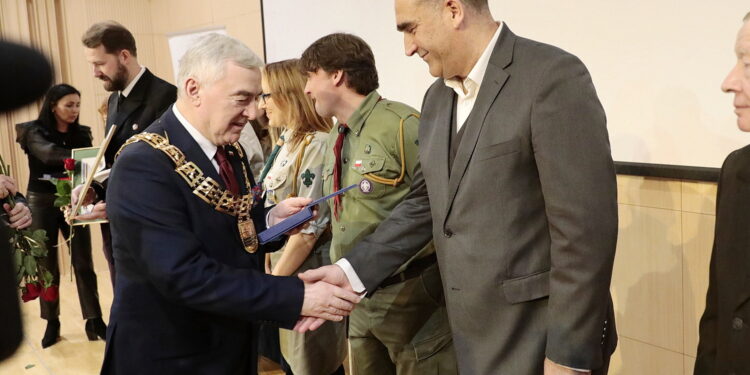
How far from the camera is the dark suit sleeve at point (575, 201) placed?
1.50 meters

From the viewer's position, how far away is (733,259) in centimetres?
157

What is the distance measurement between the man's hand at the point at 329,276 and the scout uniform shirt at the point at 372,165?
0.35 m

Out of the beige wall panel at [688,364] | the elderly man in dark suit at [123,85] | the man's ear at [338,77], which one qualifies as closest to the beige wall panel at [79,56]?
the elderly man in dark suit at [123,85]

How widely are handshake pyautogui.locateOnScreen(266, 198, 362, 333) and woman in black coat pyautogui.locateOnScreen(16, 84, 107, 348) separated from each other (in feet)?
10.5

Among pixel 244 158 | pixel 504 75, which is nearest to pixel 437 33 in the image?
pixel 504 75

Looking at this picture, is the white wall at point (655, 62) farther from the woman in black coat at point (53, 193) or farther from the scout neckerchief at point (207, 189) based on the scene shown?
the woman in black coat at point (53, 193)

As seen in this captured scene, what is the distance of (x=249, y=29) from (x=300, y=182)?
303 cm

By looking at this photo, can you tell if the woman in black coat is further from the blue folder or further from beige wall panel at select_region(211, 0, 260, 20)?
the blue folder

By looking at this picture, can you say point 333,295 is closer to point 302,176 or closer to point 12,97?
point 302,176

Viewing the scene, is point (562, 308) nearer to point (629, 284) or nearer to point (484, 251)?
point (484, 251)

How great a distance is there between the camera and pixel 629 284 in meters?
2.75

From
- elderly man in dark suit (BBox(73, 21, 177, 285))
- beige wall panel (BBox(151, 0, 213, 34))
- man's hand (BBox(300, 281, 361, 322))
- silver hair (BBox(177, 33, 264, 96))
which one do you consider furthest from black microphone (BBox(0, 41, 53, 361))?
beige wall panel (BBox(151, 0, 213, 34))

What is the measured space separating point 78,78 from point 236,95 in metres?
5.64

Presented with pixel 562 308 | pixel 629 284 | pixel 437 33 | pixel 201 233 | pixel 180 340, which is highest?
pixel 437 33
